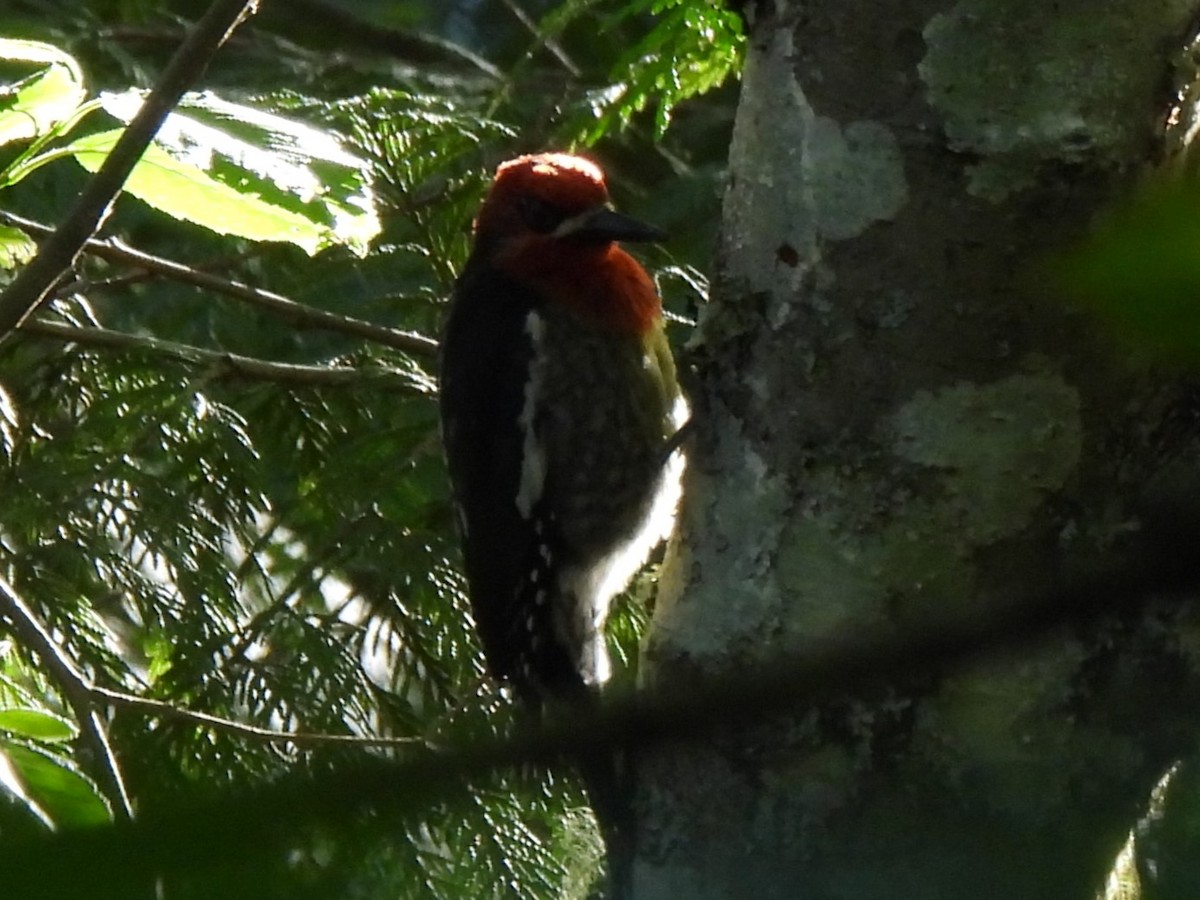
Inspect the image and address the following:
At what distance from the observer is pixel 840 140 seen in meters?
1.80

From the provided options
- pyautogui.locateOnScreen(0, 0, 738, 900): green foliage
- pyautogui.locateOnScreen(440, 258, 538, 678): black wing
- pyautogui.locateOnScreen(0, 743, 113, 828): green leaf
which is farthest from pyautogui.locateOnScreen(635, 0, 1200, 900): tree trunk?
pyautogui.locateOnScreen(440, 258, 538, 678): black wing

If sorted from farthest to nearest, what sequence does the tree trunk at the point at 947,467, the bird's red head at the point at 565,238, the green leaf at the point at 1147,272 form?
the bird's red head at the point at 565,238 → the tree trunk at the point at 947,467 → the green leaf at the point at 1147,272

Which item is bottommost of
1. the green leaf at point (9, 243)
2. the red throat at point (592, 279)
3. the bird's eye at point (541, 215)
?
the green leaf at point (9, 243)

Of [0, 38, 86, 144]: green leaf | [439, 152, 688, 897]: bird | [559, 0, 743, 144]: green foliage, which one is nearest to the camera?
[0, 38, 86, 144]: green leaf

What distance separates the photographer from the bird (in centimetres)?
279

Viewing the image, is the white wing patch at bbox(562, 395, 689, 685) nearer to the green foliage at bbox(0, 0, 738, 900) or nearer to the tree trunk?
the green foliage at bbox(0, 0, 738, 900)

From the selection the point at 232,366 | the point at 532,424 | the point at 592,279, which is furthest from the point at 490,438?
the point at 232,366

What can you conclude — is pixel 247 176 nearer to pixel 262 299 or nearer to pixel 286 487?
pixel 262 299

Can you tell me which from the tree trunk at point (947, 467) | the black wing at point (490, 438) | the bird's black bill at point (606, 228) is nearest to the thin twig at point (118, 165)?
the tree trunk at point (947, 467)

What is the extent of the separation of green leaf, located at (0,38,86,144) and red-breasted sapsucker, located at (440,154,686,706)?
1.42 metres

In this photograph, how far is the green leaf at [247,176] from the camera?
133 cm

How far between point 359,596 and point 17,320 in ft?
4.72

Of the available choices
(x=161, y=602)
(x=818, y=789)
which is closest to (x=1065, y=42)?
(x=818, y=789)

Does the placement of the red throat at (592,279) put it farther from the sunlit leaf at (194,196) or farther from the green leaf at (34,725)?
the green leaf at (34,725)
